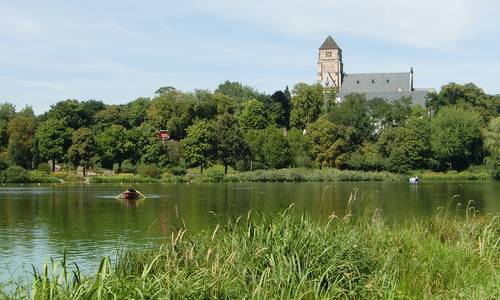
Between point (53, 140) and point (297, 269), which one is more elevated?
point (53, 140)

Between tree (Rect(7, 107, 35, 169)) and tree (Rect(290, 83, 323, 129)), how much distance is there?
1557 inches

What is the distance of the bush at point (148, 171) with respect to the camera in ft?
231

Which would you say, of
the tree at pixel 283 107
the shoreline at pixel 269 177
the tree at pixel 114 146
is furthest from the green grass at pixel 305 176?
the tree at pixel 283 107

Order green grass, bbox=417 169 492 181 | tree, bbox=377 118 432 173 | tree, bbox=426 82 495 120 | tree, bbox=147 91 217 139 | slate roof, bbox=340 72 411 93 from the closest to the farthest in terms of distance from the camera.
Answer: green grass, bbox=417 169 492 181 → tree, bbox=377 118 432 173 → tree, bbox=147 91 217 139 → tree, bbox=426 82 495 120 → slate roof, bbox=340 72 411 93

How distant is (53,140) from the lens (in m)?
74.3

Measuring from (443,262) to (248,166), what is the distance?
69.8 meters

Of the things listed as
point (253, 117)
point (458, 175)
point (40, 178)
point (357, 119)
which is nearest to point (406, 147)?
point (458, 175)

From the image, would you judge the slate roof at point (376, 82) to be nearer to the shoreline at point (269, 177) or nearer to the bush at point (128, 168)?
the shoreline at point (269, 177)

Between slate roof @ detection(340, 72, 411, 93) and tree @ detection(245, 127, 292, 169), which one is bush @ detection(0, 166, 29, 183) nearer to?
tree @ detection(245, 127, 292, 169)

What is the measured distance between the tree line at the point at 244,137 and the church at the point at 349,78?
4396cm

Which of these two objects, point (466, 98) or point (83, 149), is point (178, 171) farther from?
point (466, 98)

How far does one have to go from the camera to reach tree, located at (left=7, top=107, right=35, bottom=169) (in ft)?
250

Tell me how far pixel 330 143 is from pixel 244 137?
10719mm

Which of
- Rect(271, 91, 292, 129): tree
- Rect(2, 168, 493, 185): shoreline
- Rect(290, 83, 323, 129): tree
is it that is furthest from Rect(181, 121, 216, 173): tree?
Rect(271, 91, 292, 129): tree
